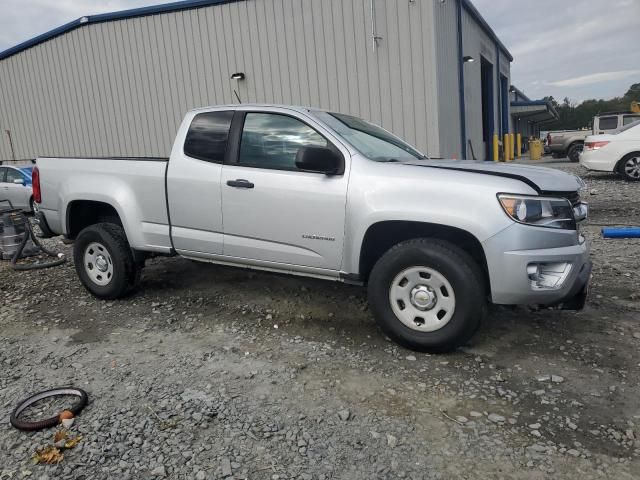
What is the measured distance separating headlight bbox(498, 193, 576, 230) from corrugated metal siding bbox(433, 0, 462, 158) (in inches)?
345

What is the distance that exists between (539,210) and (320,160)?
1533 millimetres

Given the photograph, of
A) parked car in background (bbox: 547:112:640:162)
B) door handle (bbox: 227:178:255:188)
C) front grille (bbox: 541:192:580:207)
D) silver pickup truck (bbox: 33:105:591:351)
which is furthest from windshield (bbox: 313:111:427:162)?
parked car in background (bbox: 547:112:640:162)

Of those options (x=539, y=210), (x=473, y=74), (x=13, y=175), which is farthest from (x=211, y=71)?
(x=539, y=210)

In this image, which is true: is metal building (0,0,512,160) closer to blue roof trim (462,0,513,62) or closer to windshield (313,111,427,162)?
blue roof trim (462,0,513,62)

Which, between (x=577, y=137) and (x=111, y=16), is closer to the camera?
(x=111, y=16)

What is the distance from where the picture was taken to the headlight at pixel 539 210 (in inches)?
131

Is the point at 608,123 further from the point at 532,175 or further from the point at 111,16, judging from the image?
the point at 532,175

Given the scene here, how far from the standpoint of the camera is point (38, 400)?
3236 mm

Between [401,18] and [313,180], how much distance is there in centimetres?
913

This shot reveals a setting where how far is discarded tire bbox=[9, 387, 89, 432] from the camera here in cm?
290

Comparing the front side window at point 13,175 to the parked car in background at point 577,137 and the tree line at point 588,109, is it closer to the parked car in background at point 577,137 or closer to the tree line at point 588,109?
the parked car in background at point 577,137

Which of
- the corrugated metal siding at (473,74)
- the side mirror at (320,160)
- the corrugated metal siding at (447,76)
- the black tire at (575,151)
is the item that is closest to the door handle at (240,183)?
the side mirror at (320,160)

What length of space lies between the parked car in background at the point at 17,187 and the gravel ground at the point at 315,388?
8830mm

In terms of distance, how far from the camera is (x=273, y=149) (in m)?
4.32
